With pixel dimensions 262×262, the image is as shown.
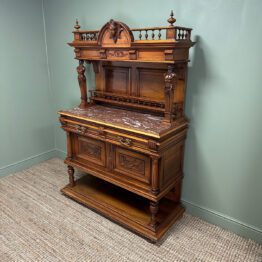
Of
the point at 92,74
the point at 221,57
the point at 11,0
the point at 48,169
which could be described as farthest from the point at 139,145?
the point at 11,0

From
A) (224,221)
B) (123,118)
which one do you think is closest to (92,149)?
(123,118)

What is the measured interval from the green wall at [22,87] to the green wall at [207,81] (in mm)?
11

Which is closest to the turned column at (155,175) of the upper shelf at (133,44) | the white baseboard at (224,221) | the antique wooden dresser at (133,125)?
the antique wooden dresser at (133,125)

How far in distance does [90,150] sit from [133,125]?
58 centimetres

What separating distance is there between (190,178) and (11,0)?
2.53m

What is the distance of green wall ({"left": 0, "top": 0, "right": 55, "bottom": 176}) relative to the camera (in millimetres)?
2676

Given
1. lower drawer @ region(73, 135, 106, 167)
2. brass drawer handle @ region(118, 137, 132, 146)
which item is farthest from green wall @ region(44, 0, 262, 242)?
lower drawer @ region(73, 135, 106, 167)

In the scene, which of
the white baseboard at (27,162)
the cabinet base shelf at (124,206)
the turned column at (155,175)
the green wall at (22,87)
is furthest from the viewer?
the white baseboard at (27,162)

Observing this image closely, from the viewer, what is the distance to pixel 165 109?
1879 millimetres

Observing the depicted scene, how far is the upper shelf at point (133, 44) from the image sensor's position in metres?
1.68

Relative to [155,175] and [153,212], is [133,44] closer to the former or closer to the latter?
[155,175]

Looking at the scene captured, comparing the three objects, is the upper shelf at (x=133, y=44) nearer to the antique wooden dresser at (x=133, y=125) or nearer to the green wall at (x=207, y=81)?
the antique wooden dresser at (x=133, y=125)

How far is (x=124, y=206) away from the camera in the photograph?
2.21 m

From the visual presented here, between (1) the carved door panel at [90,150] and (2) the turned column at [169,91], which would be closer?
(2) the turned column at [169,91]
